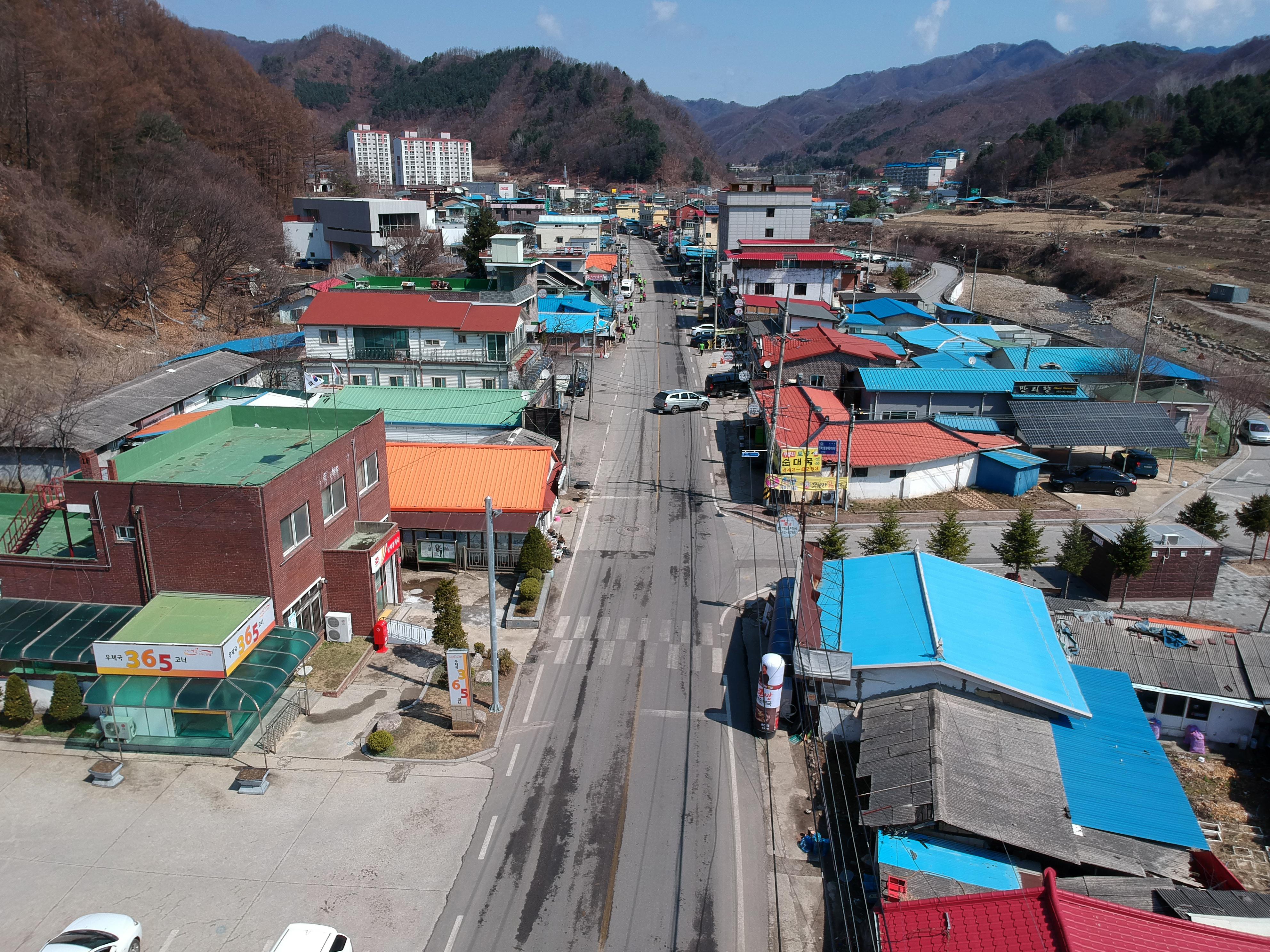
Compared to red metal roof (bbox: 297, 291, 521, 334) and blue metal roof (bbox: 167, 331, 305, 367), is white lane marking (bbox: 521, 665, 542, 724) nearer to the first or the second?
red metal roof (bbox: 297, 291, 521, 334)

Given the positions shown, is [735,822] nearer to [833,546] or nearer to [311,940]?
[311,940]

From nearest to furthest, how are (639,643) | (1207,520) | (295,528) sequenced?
(295,528), (639,643), (1207,520)

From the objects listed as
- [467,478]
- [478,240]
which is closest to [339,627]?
[467,478]

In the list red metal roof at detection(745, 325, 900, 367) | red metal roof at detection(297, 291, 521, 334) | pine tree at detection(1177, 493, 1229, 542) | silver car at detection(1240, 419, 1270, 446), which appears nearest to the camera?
pine tree at detection(1177, 493, 1229, 542)

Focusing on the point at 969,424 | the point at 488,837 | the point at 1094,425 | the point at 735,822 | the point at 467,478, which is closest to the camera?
the point at 488,837

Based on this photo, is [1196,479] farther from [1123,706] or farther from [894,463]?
[1123,706]

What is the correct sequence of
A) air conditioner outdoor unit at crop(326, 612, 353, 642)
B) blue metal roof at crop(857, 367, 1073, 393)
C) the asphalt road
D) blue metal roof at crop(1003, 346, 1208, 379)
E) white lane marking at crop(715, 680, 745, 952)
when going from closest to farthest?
white lane marking at crop(715, 680, 745, 952), the asphalt road, air conditioner outdoor unit at crop(326, 612, 353, 642), blue metal roof at crop(857, 367, 1073, 393), blue metal roof at crop(1003, 346, 1208, 379)

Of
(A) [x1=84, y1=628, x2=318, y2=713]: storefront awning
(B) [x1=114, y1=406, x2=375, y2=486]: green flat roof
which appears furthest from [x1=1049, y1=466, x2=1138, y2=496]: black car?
(A) [x1=84, y1=628, x2=318, y2=713]: storefront awning
